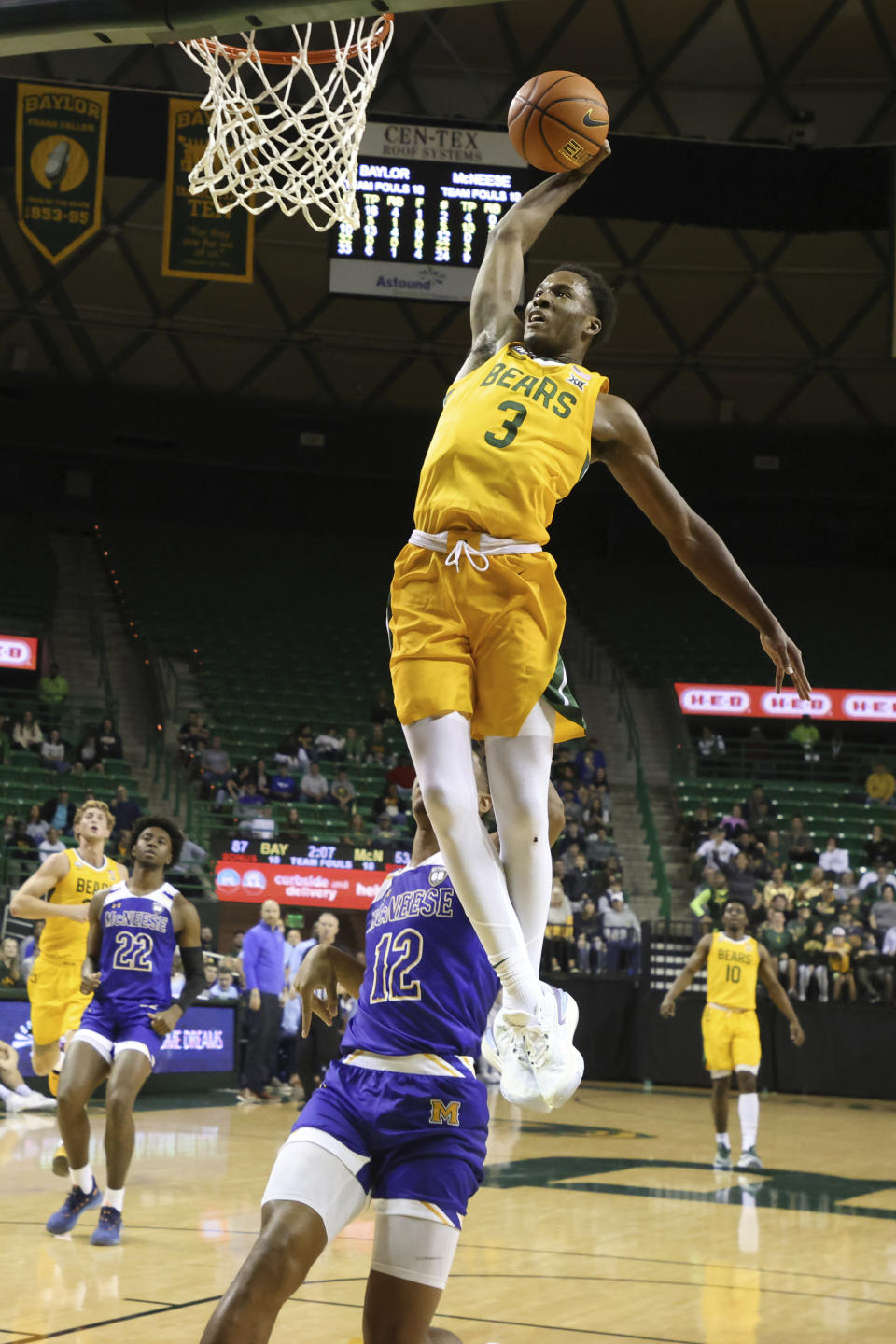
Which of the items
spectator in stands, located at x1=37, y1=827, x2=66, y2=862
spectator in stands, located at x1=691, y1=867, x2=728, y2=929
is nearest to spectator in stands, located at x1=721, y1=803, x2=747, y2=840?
spectator in stands, located at x1=691, y1=867, x2=728, y2=929

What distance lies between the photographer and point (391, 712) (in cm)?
2381

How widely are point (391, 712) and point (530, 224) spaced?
1936 centimetres

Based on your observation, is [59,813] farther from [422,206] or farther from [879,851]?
[879,851]

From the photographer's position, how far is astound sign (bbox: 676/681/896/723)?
25.4m

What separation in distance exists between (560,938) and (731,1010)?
5818mm

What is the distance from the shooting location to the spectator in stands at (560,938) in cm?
1823

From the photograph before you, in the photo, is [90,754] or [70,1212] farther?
[90,754]

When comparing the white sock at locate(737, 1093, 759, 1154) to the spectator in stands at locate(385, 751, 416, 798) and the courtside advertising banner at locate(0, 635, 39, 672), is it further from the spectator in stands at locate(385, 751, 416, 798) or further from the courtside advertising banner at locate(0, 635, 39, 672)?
the courtside advertising banner at locate(0, 635, 39, 672)

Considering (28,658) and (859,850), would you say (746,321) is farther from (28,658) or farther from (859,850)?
(28,658)

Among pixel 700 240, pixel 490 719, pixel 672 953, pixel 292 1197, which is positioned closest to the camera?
pixel 292 1197

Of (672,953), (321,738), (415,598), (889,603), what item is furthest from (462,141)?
(415,598)

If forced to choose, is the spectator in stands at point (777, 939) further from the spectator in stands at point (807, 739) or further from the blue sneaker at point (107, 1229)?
the blue sneaker at point (107, 1229)

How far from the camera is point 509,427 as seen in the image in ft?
13.6

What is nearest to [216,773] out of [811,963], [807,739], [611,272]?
[811,963]
